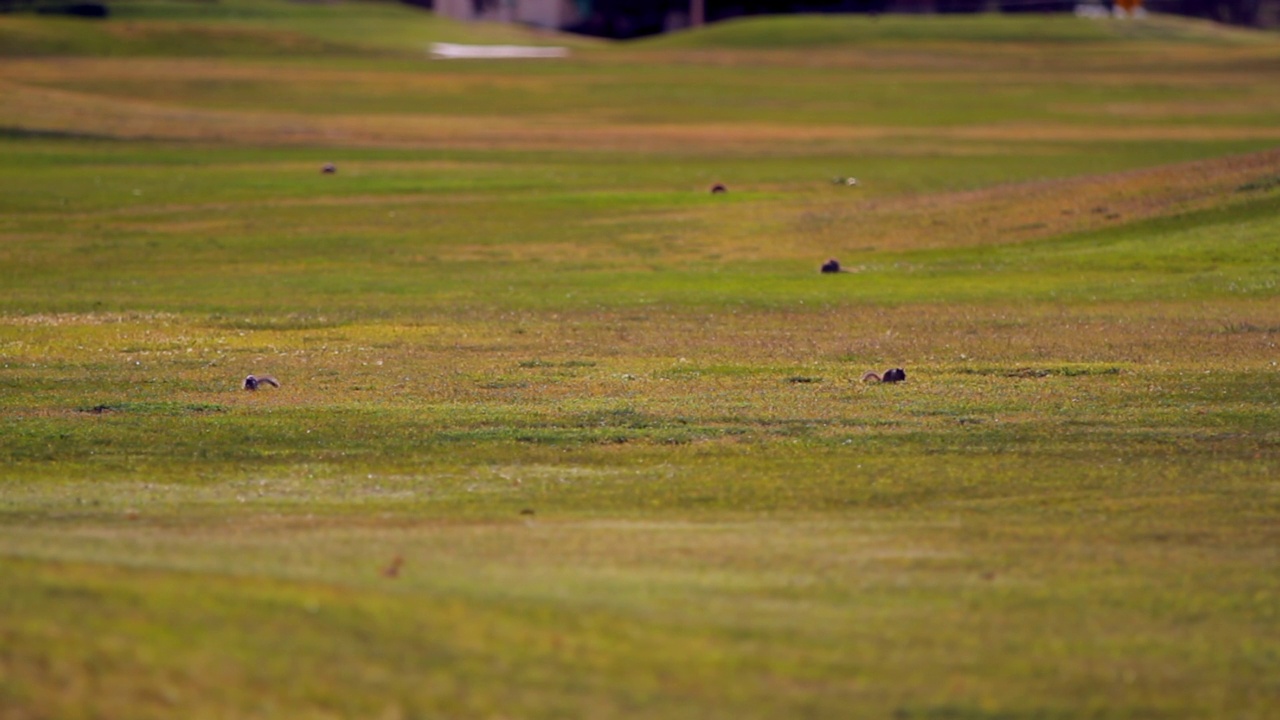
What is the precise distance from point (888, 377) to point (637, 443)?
10.8 ft

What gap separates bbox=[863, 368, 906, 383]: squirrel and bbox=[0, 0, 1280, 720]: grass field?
27 centimetres

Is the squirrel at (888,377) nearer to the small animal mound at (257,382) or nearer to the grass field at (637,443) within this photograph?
the grass field at (637,443)

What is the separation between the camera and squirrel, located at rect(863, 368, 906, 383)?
15203 millimetres

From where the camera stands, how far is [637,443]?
41.5ft

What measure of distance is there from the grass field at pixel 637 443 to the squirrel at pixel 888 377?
27 cm

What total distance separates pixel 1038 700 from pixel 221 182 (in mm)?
31570

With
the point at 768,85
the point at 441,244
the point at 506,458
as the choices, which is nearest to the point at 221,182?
the point at 441,244

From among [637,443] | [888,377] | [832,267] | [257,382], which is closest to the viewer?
[637,443]

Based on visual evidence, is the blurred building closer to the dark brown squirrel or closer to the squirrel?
the dark brown squirrel

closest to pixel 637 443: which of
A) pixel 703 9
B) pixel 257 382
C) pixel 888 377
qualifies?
pixel 888 377

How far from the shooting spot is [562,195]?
34531 millimetres

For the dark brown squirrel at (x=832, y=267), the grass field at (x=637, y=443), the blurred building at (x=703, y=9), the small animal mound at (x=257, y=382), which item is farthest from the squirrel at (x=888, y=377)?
the blurred building at (x=703, y=9)

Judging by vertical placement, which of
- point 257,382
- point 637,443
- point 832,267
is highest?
point 637,443

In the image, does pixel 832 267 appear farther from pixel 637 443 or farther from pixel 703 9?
pixel 703 9
